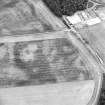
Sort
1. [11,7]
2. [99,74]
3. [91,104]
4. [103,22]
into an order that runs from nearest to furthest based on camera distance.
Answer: [91,104], [99,74], [103,22], [11,7]

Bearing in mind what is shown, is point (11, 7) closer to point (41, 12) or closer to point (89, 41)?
point (41, 12)

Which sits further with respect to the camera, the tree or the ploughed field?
the tree

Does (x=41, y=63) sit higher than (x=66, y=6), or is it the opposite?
(x=66, y=6)

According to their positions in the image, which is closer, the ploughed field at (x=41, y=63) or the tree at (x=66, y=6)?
the ploughed field at (x=41, y=63)

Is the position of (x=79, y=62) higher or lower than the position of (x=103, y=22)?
lower

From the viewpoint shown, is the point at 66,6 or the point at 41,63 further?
the point at 66,6

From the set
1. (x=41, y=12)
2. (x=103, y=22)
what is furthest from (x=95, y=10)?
(x=41, y=12)

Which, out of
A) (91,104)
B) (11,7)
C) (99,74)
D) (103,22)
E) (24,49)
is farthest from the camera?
(11,7)

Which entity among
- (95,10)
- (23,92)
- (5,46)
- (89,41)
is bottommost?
(23,92)

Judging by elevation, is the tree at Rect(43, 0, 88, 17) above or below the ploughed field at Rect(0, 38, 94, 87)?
above

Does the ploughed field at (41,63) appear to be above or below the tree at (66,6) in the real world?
below

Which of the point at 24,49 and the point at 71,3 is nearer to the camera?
the point at 24,49
